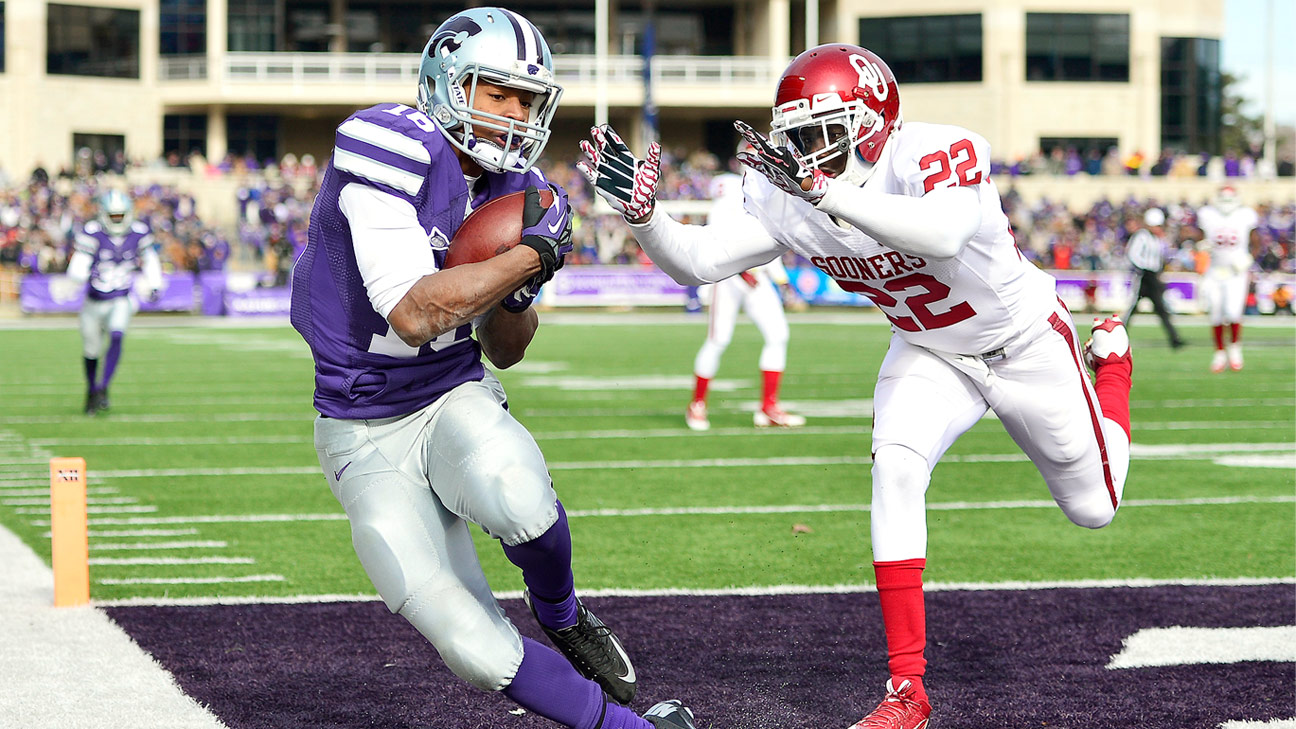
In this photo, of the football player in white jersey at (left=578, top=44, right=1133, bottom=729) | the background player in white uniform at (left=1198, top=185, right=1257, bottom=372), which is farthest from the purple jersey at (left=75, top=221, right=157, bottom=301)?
the background player in white uniform at (left=1198, top=185, right=1257, bottom=372)

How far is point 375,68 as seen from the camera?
40781 millimetres

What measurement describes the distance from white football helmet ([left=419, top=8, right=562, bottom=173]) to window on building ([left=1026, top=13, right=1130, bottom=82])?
40180 millimetres

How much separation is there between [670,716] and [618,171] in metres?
1.36

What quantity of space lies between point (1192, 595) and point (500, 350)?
2.96m

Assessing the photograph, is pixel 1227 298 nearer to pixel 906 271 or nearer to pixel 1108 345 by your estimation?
pixel 1108 345

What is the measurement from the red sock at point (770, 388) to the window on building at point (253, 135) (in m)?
35.2

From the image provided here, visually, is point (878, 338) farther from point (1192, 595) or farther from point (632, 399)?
point (1192, 595)

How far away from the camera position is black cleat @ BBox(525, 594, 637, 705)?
365cm

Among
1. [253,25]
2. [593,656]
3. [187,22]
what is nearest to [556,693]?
[593,656]

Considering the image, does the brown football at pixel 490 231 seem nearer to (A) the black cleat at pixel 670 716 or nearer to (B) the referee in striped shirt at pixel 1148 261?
(A) the black cleat at pixel 670 716

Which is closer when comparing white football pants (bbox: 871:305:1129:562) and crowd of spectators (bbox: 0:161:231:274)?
white football pants (bbox: 871:305:1129:562)

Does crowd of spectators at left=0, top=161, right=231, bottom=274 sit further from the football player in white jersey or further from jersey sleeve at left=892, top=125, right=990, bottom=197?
jersey sleeve at left=892, top=125, right=990, bottom=197

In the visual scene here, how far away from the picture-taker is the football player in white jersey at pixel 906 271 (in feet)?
12.0

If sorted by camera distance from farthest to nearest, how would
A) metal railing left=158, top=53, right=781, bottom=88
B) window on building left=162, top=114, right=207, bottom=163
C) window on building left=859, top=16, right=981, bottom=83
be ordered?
window on building left=162, top=114, right=207, bottom=163
window on building left=859, top=16, right=981, bottom=83
metal railing left=158, top=53, right=781, bottom=88
